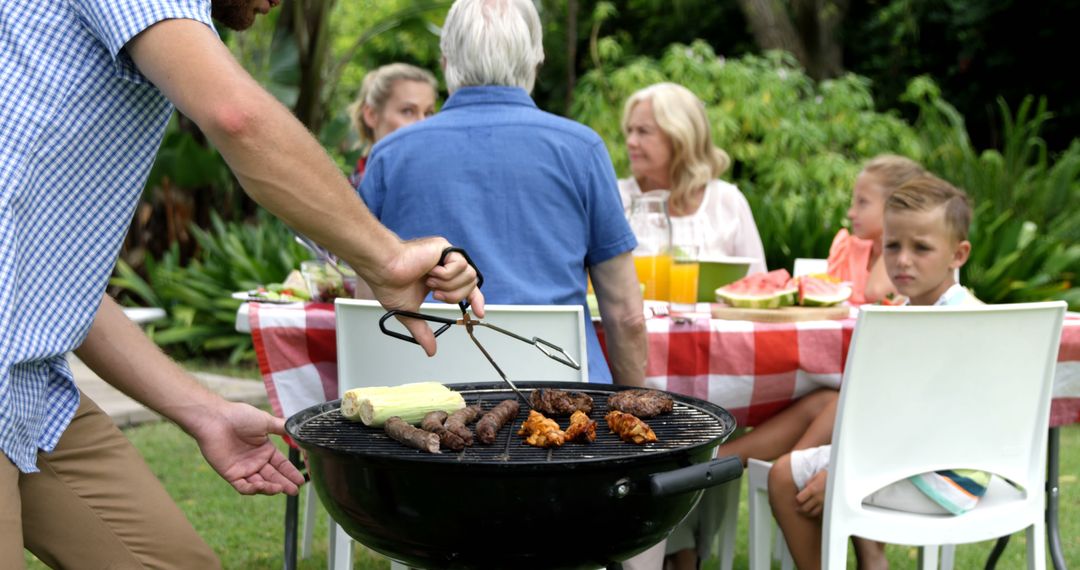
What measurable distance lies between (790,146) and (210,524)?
7069 millimetres

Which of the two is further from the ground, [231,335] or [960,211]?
[960,211]

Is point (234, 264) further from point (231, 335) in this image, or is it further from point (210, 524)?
point (210, 524)

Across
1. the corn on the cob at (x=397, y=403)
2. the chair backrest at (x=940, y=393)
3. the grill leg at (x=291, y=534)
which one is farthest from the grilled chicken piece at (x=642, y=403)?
the grill leg at (x=291, y=534)

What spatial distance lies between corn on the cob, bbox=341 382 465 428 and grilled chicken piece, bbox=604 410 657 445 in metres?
0.35

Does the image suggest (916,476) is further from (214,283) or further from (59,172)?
(214,283)

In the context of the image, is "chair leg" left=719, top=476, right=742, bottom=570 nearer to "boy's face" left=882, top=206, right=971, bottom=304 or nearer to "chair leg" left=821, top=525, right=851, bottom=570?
"boy's face" left=882, top=206, right=971, bottom=304

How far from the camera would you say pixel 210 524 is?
544 cm

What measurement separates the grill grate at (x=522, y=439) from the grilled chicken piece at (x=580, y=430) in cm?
1

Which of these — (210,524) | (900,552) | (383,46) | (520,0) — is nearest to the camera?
(520,0)

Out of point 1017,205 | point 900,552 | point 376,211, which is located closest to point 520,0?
point 376,211

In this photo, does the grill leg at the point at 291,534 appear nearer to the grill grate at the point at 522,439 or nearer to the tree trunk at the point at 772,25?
Answer: the grill grate at the point at 522,439

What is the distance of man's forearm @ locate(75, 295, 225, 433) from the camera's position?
2.37 metres

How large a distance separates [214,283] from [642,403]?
7.51m

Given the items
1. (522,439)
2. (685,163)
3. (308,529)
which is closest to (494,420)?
(522,439)
